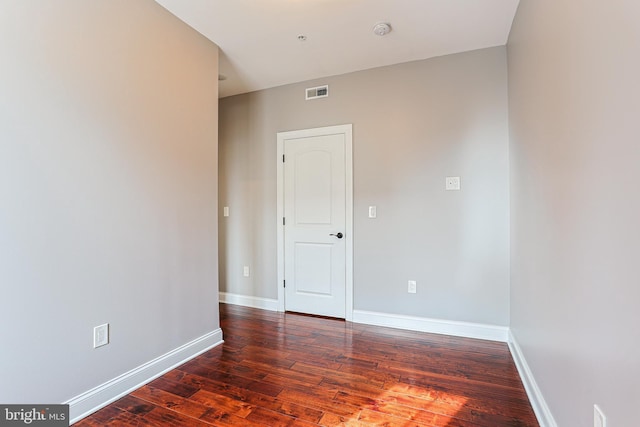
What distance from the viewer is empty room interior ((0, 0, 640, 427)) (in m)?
1.25

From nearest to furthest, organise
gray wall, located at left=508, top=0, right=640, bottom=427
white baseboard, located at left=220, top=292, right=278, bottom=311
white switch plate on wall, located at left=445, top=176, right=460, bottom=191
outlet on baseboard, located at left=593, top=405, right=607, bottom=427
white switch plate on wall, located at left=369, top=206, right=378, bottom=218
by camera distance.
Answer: gray wall, located at left=508, top=0, right=640, bottom=427 → outlet on baseboard, located at left=593, top=405, right=607, bottom=427 → white switch plate on wall, located at left=445, top=176, right=460, bottom=191 → white switch plate on wall, located at left=369, top=206, right=378, bottom=218 → white baseboard, located at left=220, top=292, right=278, bottom=311

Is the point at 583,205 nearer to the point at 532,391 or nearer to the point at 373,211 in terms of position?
the point at 532,391

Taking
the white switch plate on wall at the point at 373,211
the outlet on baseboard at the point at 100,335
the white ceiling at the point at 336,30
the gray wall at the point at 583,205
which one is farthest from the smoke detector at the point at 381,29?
the outlet on baseboard at the point at 100,335

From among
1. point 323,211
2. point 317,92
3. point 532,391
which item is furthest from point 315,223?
point 532,391

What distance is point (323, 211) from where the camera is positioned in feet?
11.3

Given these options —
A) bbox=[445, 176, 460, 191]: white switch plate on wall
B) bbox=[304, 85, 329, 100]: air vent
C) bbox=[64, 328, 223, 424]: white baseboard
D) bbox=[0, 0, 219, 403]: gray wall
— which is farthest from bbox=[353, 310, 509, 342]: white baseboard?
bbox=[304, 85, 329, 100]: air vent

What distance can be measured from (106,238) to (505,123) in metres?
3.26

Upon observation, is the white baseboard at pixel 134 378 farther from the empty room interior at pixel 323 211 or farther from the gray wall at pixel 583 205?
the gray wall at pixel 583 205

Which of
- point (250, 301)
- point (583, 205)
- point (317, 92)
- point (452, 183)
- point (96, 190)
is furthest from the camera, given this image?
point (250, 301)

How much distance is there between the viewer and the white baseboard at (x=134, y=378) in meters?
1.75

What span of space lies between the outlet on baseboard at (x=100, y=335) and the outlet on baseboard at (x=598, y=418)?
2.43 meters

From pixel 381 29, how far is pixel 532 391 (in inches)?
109

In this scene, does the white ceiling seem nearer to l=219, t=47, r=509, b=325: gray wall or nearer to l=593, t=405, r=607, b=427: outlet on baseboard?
l=219, t=47, r=509, b=325: gray wall

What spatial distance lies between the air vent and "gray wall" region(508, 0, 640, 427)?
1.90 metres
